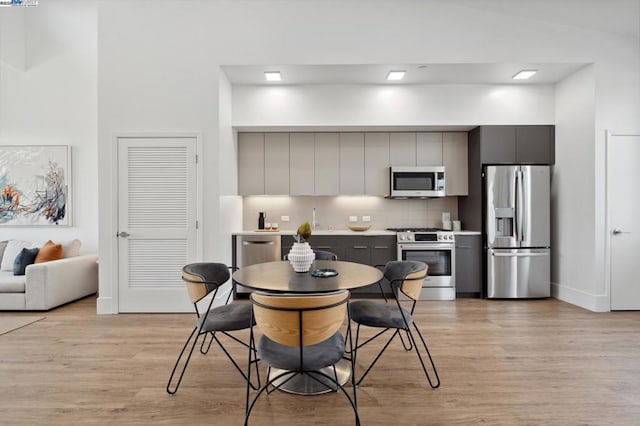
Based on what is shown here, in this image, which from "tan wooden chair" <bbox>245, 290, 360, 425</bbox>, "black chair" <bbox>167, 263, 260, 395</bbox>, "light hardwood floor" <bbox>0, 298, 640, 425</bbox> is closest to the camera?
"tan wooden chair" <bbox>245, 290, 360, 425</bbox>

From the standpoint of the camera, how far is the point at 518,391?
2.51 metres

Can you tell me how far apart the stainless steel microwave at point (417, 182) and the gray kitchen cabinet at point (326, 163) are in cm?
84

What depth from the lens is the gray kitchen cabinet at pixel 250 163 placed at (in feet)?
18.2

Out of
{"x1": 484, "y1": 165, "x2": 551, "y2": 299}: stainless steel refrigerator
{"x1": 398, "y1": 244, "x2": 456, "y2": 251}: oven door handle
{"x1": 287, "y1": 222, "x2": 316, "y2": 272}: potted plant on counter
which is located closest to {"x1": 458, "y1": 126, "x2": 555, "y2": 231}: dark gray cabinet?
{"x1": 484, "y1": 165, "x2": 551, "y2": 299}: stainless steel refrigerator

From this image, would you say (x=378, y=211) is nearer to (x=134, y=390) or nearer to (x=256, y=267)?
(x=256, y=267)

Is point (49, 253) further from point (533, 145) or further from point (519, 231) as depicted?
point (533, 145)

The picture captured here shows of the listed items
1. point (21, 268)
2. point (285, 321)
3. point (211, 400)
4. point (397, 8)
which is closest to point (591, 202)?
point (397, 8)

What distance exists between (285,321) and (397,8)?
13.2 ft

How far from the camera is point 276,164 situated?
5.55 m

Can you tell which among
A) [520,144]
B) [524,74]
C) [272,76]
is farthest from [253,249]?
[524,74]

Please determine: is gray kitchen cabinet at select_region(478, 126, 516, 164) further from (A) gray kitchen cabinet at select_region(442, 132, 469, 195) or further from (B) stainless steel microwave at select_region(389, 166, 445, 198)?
(B) stainless steel microwave at select_region(389, 166, 445, 198)

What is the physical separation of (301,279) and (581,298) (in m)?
4.05

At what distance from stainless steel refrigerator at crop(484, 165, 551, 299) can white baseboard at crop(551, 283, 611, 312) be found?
0.17 metres

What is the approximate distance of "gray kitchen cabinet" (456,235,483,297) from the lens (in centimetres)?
514
